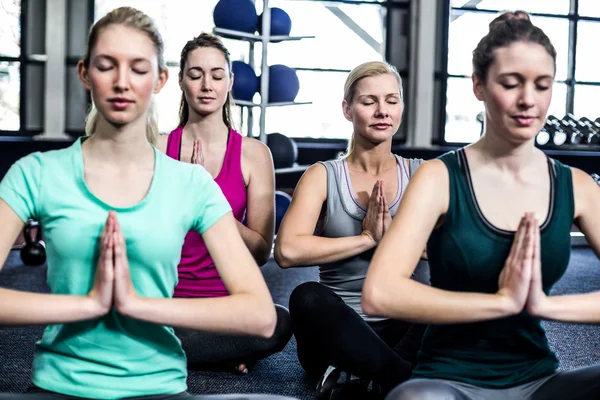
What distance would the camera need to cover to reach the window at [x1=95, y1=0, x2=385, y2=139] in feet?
22.5

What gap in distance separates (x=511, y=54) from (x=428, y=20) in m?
5.87

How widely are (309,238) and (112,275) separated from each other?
1.01m

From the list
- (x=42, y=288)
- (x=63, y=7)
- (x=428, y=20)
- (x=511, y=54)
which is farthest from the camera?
(x=428, y=20)

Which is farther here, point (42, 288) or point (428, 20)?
point (428, 20)

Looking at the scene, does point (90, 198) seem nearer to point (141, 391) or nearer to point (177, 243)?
point (177, 243)

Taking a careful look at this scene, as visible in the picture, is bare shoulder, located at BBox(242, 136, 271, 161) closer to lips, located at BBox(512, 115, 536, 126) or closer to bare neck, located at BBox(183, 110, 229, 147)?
bare neck, located at BBox(183, 110, 229, 147)

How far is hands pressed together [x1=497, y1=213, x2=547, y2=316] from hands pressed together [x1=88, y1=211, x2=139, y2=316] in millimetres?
628

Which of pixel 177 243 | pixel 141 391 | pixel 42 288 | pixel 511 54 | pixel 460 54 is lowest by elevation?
pixel 42 288

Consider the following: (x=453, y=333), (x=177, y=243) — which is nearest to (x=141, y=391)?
(x=177, y=243)

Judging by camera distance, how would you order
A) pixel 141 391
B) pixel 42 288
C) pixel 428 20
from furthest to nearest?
pixel 428 20
pixel 42 288
pixel 141 391

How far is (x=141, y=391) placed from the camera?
1.22 metres

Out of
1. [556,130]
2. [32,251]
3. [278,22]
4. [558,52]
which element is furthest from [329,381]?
[558,52]

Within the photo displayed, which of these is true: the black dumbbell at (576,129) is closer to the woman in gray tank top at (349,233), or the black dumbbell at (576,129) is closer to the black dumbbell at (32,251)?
the black dumbbell at (32,251)

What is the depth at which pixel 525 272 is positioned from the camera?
4.04 feet
